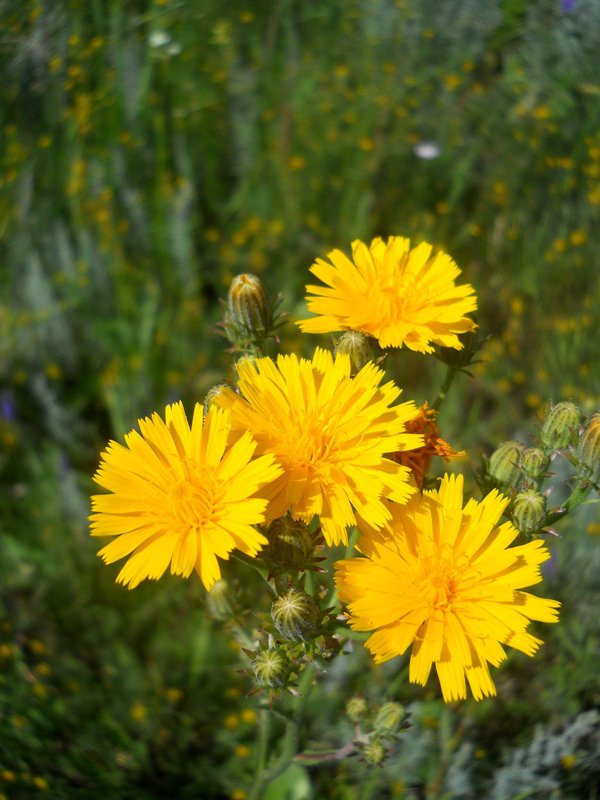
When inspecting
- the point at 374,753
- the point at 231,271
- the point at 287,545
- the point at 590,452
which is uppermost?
the point at 231,271

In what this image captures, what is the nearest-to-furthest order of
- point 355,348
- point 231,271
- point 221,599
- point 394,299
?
1. point 355,348
2. point 394,299
3. point 221,599
4. point 231,271

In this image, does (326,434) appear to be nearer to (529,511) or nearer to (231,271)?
(529,511)

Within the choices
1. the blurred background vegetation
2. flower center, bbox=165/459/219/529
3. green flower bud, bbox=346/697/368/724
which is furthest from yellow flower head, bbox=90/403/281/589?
the blurred background vegetation

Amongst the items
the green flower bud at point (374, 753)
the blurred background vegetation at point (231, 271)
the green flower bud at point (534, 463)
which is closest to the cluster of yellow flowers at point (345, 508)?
the green flower bud at point (534, 463)

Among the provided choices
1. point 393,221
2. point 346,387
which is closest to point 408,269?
point 346,387

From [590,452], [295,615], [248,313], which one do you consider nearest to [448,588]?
[295,615]
